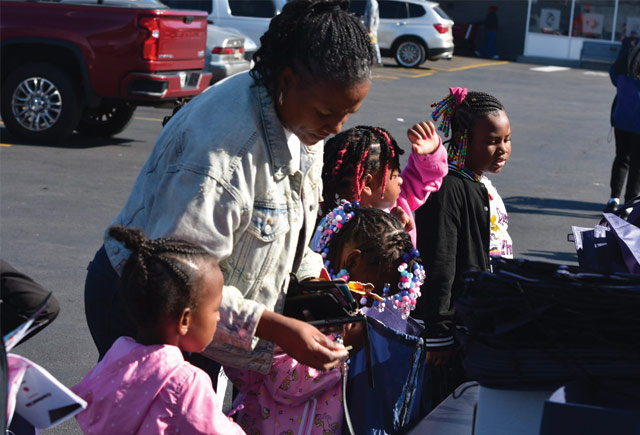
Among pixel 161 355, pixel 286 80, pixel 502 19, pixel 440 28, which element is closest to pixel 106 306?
pixel 161 355

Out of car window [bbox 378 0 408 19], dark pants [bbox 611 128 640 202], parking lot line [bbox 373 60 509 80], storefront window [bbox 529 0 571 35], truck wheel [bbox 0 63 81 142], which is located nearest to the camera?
dark pants [bbox 611 128 640 202]

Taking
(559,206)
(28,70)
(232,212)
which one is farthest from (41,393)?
(28,70)

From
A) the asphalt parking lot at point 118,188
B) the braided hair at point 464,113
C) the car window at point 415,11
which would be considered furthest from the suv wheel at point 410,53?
the braided hair at point 464,113

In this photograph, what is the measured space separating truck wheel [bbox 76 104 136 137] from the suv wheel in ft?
47.0

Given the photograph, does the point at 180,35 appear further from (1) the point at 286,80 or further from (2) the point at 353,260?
(1) the point at 286,80

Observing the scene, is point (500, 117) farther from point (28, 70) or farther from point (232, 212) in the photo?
point (28, 70)

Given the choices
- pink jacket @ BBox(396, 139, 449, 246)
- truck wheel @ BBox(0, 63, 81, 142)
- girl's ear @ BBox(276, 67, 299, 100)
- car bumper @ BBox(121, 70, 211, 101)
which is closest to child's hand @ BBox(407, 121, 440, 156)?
pink jacket @ BBox(396, 139, 449, 246)

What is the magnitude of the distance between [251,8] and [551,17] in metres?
16.7

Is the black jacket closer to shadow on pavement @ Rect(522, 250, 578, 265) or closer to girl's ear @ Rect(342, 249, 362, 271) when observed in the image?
girl's ear @ Rect(342, 249, 362, 271)

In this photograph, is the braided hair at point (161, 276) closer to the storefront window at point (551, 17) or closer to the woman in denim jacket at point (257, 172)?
the woman in denim jacket at point (257, 172)

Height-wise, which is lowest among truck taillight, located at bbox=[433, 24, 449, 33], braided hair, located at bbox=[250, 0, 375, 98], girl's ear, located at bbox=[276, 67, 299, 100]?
truck taillight, located at bbox=[433, 24, 449, 33]

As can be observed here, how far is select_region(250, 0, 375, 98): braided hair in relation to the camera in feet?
7.73

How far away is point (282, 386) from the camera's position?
9.28 feet

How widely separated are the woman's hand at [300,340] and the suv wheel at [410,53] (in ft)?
75.6
